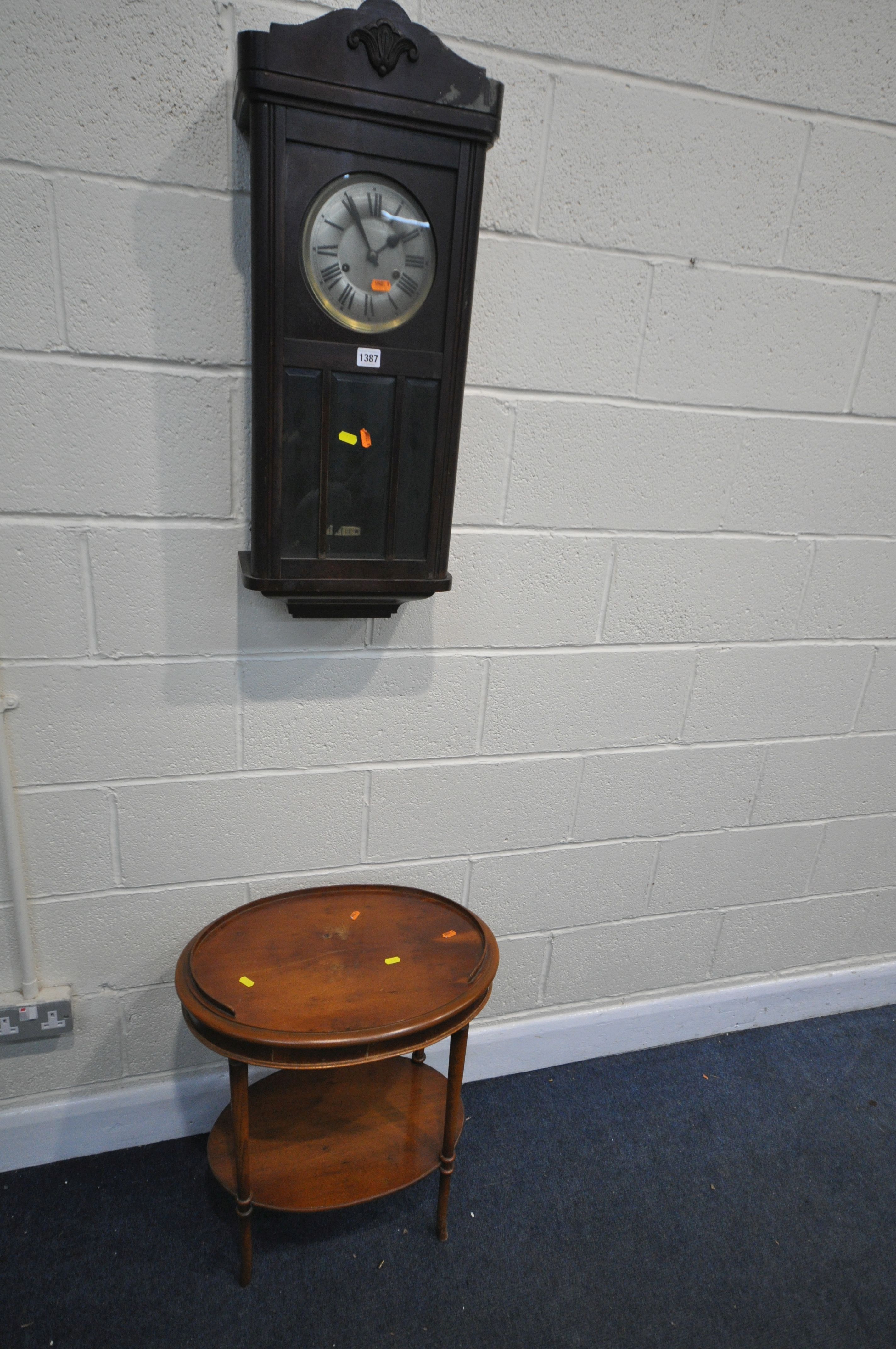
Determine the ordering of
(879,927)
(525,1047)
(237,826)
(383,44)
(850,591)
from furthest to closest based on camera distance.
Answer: (879,927)
(525,1047)
(850,591)
(237,826)
(383,44)

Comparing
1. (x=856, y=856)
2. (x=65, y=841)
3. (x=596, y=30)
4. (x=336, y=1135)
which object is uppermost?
(x=596, y=30)

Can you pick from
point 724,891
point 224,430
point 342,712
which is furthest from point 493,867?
point 224,430

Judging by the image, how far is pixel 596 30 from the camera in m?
1.13

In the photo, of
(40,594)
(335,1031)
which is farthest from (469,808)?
(40,594)

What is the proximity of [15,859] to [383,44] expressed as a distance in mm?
1358

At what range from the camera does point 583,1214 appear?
1.46 meters

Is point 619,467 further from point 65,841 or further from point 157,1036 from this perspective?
point 157,1036

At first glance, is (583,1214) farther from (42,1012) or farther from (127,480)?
(127,480)

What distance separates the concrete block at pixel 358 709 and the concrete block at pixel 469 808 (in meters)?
0.06

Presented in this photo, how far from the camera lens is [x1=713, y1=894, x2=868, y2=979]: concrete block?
1876 mm

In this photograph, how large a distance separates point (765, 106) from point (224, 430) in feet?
3.52

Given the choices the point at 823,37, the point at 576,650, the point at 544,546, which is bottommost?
the point at 576,650

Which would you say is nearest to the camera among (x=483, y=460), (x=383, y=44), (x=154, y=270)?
(x=383, y=44)

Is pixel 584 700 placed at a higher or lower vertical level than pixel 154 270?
lower
